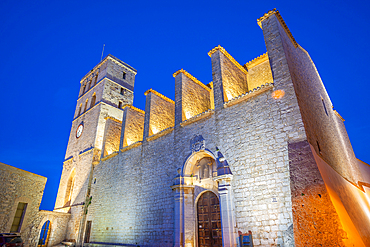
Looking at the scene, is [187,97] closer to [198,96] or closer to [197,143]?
[198,96]

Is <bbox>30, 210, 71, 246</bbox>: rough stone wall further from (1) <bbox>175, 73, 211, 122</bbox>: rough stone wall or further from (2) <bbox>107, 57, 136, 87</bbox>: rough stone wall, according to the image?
(2) <bbox>107, 57, 136, 87</bbox>: rough stone wall

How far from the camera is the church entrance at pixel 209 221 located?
7.64m

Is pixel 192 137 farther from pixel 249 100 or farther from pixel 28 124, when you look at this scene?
pixel 28 124

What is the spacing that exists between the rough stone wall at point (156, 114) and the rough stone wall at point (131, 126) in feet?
7.25

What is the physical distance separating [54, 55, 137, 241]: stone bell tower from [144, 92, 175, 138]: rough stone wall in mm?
5089

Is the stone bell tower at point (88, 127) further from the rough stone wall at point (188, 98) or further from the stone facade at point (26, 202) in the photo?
the rough stone wall at point (188, 98)

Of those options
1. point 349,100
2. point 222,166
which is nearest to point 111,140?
point 222,166

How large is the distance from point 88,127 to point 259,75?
13.2 meters

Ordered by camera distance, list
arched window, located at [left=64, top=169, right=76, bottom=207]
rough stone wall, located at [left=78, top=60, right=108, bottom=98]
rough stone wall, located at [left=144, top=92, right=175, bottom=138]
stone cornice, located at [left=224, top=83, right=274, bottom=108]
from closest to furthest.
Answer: stone cornice, located at [left=224, top=83, right=274, bottom=108] < rough stone wall, located at [left=144, top=92, right=175, bottom=138] < arched window, located at [left=64, top=169, right=76, bottom=207] < rough stone wall, located at [left=78, top=60, right=108, bottom=98]

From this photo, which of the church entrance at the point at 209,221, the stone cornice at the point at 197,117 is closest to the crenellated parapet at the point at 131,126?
the stone cornice at the point at 197,117

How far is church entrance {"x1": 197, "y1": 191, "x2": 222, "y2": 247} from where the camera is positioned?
7.64 m

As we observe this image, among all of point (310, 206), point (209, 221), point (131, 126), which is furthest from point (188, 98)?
point (310, 206)

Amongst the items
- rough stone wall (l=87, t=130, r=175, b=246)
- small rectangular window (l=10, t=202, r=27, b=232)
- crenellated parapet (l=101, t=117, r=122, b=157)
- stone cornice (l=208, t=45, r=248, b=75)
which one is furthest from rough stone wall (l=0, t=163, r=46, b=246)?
stone cornice (l=208, t=45, r=248, b=75)

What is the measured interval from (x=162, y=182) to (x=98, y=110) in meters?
9.89
